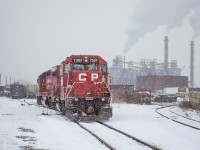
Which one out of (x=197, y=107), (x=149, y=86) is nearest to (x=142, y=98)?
(x=197, y=107)

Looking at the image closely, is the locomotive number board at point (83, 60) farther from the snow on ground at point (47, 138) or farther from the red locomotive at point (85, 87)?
the snow on ground at point (47, 138)

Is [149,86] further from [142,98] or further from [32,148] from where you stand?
[32,148]

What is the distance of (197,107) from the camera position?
26.4 meters

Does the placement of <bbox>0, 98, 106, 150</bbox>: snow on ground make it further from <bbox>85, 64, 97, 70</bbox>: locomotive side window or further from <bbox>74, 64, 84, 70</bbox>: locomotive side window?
<bbox>85, 64, 97, 70</bbox>: locomotive side window

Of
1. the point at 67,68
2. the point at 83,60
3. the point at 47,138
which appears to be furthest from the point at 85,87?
the point at 47,138

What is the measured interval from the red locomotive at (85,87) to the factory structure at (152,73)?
7049cm

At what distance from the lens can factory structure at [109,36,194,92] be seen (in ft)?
289

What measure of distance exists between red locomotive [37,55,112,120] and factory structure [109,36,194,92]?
231 feet

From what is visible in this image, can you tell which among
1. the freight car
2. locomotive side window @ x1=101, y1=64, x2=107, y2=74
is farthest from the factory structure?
locomotive side window @ x1=101, y1=64, x2=107, y2=74

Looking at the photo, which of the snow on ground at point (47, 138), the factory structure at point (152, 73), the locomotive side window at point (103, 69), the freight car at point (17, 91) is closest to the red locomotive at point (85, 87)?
the locomotive side window at point (103, 69)

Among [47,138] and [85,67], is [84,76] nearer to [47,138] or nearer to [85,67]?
[85,67]

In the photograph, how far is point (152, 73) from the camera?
103562mm

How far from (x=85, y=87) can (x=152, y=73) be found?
3459 inches

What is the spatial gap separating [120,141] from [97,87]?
22.6ft
